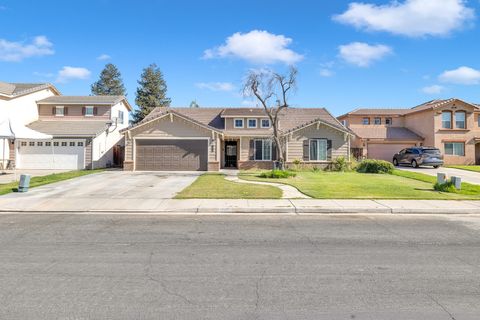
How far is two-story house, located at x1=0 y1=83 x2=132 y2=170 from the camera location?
27203mm

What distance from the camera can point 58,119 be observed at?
104 ft

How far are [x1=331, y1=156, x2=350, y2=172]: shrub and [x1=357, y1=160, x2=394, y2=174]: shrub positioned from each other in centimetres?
101

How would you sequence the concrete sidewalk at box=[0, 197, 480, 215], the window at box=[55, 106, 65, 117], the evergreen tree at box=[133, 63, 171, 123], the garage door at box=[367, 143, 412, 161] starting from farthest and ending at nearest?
the evergreen tree at box=[133, 63, 171, 123] → the garage door at box=[367, 143, 412, 161] → the window at box=[55, 106, 65, 117] → the concrete sidewalk at box=[0, 197, 480, 215]

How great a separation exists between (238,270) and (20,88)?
3530cm

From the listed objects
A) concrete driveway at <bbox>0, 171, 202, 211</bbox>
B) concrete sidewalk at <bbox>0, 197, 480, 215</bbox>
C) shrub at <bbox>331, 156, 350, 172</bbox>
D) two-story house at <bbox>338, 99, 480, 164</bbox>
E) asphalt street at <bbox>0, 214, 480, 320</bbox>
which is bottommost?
asphalt street at <bbox>0, 214, 480, 320</bbox>

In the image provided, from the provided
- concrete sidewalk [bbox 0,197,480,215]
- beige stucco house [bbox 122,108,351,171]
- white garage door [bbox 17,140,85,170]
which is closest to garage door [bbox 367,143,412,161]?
beige stucco house [bbox 122,108,351,171]

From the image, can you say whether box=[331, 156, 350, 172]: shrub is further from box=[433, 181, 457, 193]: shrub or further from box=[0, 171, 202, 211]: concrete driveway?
box=[0, 171, 202, 211]: concrete driveway

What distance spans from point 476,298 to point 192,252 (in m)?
4.34

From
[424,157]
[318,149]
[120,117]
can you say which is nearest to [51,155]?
[120,117]

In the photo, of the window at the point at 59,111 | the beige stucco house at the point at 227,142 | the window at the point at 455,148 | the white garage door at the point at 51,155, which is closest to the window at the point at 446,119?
the window at the point at 455,148

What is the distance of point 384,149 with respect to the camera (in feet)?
116

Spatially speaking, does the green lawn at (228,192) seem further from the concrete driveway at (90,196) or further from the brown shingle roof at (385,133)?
the brown shingle roof at (385,133)

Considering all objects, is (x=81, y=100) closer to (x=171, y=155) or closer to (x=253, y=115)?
(x=171, y=155)

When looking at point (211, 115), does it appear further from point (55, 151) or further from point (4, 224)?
point (4, 224)
